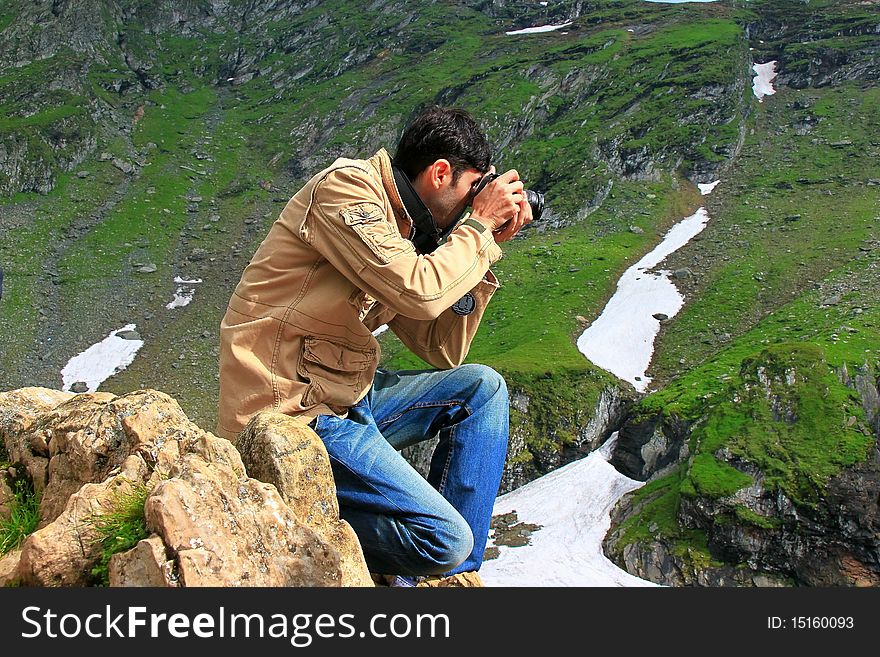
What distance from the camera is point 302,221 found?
5.17 meters

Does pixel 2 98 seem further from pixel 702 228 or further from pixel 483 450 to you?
pixel 483 450

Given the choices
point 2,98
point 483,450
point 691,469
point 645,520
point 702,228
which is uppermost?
point 483,450

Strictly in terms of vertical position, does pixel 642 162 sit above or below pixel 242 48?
below

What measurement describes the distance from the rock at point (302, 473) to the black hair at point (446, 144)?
2052 millimetres

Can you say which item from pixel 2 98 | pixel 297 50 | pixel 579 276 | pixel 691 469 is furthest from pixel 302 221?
pixel 297 50

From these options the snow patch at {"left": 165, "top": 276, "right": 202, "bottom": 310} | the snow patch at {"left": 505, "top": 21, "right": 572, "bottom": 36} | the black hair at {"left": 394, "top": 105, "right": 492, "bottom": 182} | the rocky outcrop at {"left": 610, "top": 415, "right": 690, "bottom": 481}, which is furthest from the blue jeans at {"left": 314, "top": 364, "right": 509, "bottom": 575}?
the snow patch at {"left": 505, "top": 21, "right": 572, "bottom": 36}

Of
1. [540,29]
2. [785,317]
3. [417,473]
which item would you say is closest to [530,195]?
[417,473]

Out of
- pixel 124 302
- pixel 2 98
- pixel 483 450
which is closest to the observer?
pixel 483 450

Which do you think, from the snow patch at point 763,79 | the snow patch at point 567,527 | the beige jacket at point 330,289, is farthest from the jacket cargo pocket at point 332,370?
the snow patch at point 763,79

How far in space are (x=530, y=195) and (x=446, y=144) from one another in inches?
36.5

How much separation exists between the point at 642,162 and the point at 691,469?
59305mm

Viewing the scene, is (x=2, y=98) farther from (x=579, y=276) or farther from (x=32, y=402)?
(x=32, y=402)
